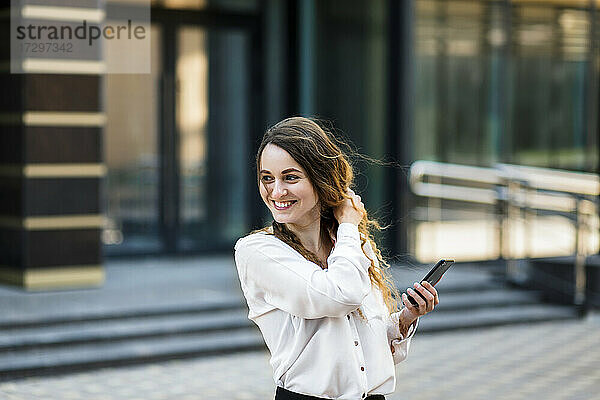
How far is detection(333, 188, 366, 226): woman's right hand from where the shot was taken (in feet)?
7.68

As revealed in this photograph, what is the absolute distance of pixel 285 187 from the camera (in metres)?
2.30

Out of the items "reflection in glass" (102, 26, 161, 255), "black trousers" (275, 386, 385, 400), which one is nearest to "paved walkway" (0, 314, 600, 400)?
"black trousers" (275, 386, 385, 400)

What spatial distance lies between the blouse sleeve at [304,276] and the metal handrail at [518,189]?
7.47 meters

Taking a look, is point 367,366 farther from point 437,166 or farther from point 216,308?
point 437,166

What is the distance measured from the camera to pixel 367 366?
233 cm

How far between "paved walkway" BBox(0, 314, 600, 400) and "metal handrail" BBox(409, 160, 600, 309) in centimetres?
167

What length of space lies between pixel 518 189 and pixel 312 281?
8.04 m

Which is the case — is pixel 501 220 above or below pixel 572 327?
above

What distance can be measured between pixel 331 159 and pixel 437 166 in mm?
8990

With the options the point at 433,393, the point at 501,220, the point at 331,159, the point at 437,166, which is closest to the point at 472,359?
the point at 433,393

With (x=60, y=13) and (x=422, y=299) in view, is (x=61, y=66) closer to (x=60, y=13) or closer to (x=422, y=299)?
(x=60, y=13)

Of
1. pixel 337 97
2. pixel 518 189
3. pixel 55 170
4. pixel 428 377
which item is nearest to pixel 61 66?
pixel 55 170

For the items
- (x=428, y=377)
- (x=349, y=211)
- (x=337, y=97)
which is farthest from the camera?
(x=337, y=97)

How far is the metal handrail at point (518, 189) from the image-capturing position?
9320 mm
